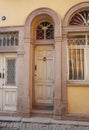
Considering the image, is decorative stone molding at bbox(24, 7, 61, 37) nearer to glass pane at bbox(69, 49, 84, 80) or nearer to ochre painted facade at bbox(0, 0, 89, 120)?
ochre painted facade at bbox(0, 0, 89, 120)

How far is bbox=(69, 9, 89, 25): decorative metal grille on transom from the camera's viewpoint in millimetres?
8766

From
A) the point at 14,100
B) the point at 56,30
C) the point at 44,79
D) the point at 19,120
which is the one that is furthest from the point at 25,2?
the point at 19,120

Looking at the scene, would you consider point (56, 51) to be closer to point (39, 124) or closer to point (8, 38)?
point (8, 38)

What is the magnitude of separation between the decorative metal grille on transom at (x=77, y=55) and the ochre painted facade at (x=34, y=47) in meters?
0.29

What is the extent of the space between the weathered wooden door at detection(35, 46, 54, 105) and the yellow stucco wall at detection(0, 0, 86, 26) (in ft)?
4.69

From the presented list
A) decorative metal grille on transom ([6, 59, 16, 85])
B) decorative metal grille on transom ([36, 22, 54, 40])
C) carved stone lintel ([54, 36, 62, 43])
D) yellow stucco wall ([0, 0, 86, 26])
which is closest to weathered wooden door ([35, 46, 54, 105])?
decorative metal grille on transom ([36, 22, 54, 40])

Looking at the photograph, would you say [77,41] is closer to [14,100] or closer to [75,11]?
[75,11]

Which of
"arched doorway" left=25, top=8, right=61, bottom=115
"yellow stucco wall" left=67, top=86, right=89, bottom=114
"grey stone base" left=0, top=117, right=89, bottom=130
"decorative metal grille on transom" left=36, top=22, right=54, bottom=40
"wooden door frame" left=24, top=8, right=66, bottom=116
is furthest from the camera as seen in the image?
"decorative metal grille on transom" left=36, top=22, right=54, bottom=40

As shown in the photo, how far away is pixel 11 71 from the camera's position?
372 inches

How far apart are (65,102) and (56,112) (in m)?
0.49

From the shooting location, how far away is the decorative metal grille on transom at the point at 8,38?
9.31 meters

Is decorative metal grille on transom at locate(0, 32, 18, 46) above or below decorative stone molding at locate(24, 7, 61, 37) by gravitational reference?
below

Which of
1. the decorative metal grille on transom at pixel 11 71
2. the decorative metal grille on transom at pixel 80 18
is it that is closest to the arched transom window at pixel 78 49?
the decorative metal grille on transom at pixel 80 18

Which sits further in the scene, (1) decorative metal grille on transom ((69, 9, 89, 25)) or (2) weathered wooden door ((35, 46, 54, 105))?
(2) weathered wooden door ((35, 46, 54, 105))
